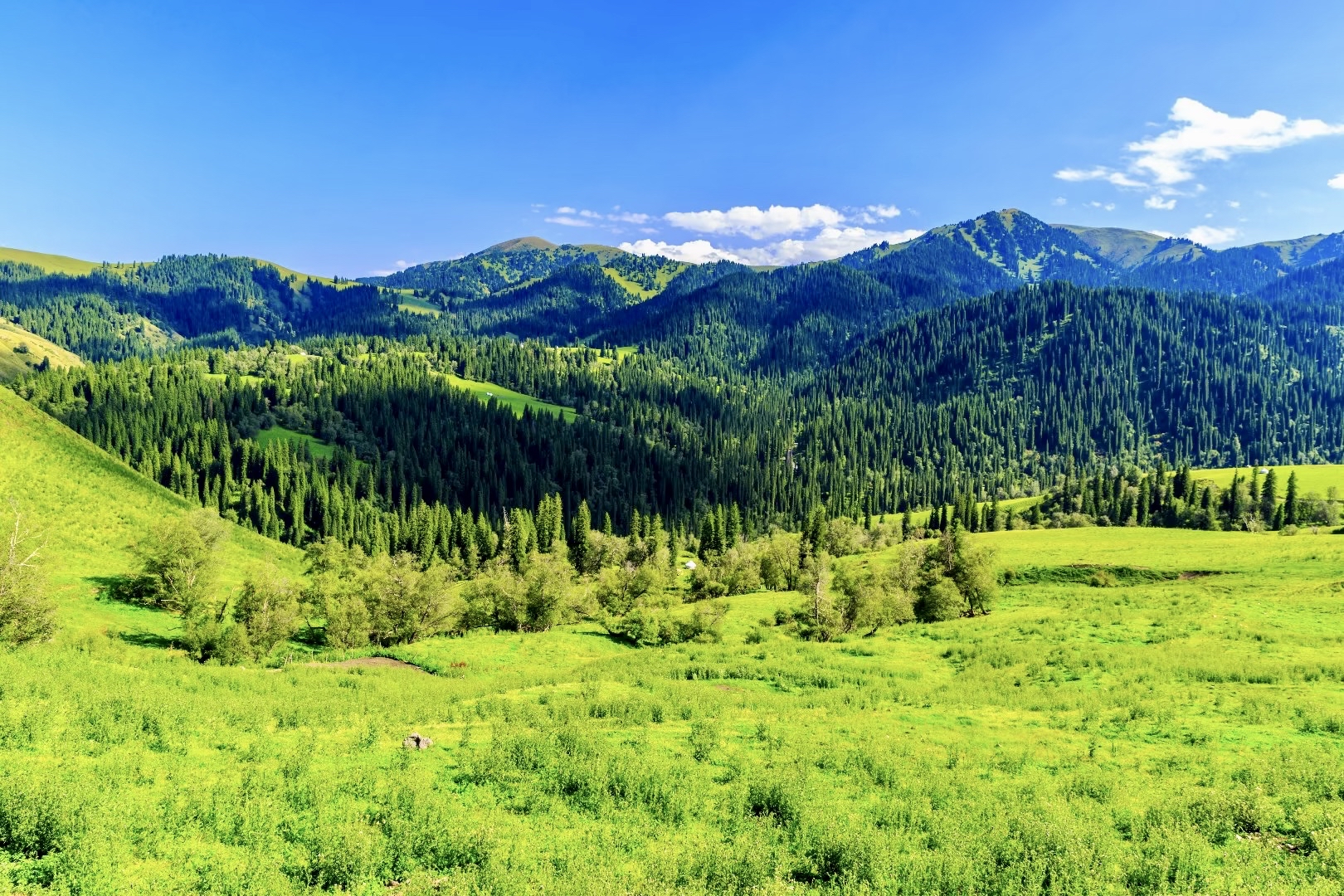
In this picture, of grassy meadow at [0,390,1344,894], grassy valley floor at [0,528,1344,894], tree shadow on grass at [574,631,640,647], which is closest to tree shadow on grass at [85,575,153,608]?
grassy meadow at [0,390,1344,894]

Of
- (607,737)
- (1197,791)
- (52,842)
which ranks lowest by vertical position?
(607,737)

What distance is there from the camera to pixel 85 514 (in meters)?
81.2

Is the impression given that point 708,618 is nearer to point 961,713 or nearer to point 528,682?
point 528,682

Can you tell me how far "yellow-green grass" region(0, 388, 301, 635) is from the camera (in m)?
60.0

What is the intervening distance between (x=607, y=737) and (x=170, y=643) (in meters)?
45.6

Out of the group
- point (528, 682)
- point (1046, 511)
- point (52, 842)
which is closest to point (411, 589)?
point (528, 682)

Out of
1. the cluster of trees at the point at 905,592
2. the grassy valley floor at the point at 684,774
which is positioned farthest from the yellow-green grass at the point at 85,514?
the cluster of trees at the point at 905,592

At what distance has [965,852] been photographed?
17234mm

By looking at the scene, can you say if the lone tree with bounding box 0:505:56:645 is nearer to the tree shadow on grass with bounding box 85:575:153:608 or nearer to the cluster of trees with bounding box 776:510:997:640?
the tree shadow on grass with bounding box 85:575:153:608

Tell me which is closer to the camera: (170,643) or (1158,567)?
(170,643)

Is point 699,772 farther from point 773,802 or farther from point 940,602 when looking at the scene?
point 940,602

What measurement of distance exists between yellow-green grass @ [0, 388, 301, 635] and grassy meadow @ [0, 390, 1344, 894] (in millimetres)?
7564

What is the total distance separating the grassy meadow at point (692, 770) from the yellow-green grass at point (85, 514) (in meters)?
7.56

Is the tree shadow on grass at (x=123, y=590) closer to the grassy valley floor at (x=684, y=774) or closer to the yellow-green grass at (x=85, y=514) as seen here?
the yellow-green grass at (x=85, y=514)
